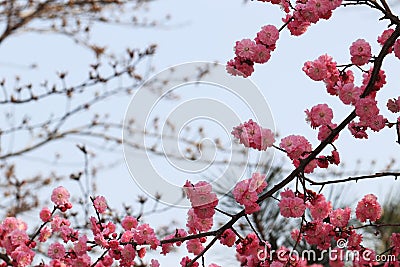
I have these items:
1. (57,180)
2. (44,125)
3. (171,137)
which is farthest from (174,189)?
(57,180)

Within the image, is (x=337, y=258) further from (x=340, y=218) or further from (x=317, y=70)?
(x=317, y=70)

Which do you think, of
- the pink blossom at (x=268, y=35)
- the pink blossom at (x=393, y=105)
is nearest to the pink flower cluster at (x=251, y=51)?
the pink blossom at (x=268, y=35)

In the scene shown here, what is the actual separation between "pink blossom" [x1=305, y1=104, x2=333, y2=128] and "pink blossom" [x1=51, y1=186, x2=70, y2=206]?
724 millimetres

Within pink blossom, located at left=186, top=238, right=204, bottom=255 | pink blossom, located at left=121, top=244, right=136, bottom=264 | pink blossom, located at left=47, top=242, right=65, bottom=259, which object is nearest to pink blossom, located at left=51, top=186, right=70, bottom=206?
pink blossom, located at left=47, top=242, right=65, bottom=259

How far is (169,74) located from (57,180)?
1.06 meters

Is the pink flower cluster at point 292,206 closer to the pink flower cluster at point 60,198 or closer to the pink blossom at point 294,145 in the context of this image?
the pink blossom at point 294,145

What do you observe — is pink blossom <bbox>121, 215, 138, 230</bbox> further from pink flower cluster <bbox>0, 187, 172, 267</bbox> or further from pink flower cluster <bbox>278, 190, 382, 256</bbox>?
pink flower cluster <bbox>278, 190, 382, 256</bbox>

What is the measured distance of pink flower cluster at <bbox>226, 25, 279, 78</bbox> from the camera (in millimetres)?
1725

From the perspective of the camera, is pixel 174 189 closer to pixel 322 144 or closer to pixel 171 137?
pixel 322 144

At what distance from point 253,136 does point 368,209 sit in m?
0.45

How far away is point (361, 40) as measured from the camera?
1.75m

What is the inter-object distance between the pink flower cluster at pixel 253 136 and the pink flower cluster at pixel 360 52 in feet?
1.15

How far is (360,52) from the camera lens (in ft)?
5.71

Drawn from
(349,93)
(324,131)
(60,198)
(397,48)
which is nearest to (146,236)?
(60,198)
